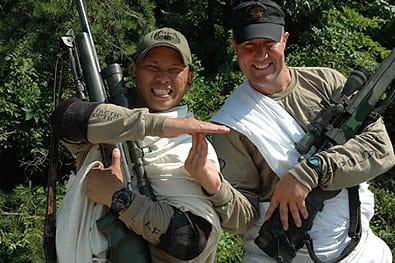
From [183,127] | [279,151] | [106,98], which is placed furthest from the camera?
[279,151]

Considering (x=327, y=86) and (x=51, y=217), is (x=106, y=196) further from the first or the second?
(x=327, y=86)

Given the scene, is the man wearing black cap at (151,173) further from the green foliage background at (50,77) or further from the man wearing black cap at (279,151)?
the green foliage background at (50,77)

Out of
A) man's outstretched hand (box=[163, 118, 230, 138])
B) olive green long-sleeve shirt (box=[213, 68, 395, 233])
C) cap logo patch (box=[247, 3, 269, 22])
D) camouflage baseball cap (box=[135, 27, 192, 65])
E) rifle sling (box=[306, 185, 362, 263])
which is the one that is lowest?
rifle sling (box=[306, 185, 362, 263])

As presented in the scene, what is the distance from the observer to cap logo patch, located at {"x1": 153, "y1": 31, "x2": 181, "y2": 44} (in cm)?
258

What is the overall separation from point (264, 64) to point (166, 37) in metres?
0.41

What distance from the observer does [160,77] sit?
2.58m

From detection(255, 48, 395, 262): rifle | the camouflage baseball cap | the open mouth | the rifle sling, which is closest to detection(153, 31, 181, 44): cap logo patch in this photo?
the camouflage baseball cap

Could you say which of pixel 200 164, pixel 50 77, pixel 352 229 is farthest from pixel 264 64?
pixel 50 77

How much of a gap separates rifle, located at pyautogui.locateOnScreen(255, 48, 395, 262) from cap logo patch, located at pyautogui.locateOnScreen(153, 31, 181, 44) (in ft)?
2.03

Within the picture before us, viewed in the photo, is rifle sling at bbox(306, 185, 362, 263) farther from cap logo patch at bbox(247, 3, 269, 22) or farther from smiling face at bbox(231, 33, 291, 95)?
cap logo patch at bbox(247, 3, 269, 22)

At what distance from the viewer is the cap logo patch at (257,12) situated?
279cm

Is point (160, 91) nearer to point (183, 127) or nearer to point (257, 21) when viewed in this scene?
point (183, 127)

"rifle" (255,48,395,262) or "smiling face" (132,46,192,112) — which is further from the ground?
"smiling face" (132,46,192,112)

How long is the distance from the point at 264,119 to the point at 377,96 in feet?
1.43
